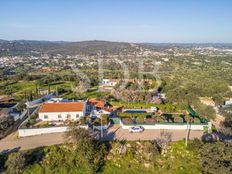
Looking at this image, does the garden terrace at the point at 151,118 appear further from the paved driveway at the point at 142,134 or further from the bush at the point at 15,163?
the bush at the point at 15,163

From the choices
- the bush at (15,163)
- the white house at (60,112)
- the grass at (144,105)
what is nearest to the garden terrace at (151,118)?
the grass at (144,105)

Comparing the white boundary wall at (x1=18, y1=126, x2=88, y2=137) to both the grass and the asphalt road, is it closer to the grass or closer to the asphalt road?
the asphalt road

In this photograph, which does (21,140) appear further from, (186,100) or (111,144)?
(186,100)

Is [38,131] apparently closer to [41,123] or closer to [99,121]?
[41,123]

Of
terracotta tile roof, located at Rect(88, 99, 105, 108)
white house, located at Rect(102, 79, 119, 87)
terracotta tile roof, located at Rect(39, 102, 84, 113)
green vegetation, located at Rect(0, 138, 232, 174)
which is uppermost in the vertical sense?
terracotta tile roof, located at Rect(39, 102, 84, 113)

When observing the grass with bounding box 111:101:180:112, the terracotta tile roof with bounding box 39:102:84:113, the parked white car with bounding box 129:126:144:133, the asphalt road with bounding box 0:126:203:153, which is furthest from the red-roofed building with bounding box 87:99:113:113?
the parked white car with bounding box 129:126:144:133

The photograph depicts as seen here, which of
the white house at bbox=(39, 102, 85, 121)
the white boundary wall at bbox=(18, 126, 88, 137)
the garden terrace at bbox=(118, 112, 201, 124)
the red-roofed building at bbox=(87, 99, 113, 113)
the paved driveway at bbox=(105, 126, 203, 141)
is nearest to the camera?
the paved driveway at bbox=(105, 126, 203, 141)

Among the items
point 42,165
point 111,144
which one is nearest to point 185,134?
point 111,144

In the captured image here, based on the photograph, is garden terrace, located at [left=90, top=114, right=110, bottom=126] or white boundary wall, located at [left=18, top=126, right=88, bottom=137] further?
garden terrace, located at [left=90, top=114, right=110, bottom=126]
